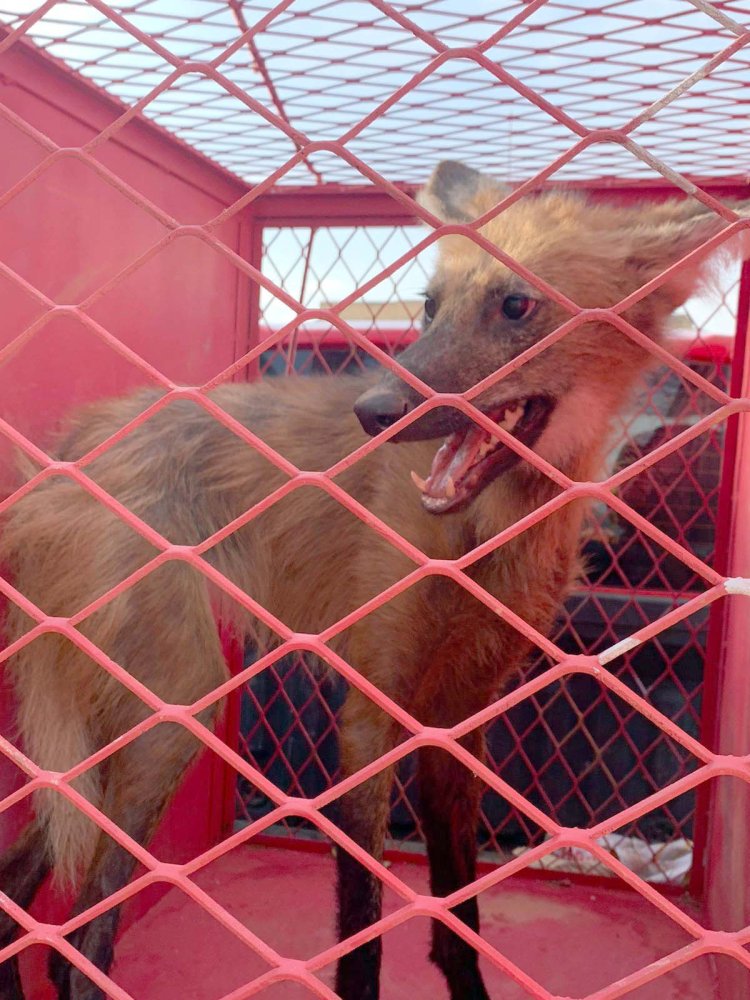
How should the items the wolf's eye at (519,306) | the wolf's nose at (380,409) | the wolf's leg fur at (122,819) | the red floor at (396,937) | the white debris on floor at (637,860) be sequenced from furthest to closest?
the white debris on floor at (637,860)
the red floor at (396,937)
the wolf's eye at (519,306)
the wolf's leg fur at (122,819)
the wolf's nose at (380,409)

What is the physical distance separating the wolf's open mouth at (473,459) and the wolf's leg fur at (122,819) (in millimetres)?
643

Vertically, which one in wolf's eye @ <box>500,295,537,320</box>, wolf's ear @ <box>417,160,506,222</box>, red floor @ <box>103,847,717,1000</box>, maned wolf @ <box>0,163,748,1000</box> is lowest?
red floor @ <box>103,847,717,1000</box>

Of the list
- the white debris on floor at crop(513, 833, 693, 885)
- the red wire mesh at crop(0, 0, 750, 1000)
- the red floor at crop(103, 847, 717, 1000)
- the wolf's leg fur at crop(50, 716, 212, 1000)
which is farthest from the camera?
the white debris on floor at crop(513, 833, 693, 885)

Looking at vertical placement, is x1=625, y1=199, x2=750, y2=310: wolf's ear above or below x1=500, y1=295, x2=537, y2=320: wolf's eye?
above

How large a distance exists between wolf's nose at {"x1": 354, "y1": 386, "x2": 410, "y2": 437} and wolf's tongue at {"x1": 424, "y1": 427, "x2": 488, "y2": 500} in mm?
258

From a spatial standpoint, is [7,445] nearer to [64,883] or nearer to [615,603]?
[64,883]

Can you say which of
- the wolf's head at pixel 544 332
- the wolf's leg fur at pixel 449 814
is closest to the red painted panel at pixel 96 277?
the wolf's head at pixel 544 332

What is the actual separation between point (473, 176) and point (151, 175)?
768 mm

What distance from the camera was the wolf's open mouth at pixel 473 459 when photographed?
159 centimetres

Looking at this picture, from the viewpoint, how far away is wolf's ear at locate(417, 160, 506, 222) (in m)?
1.98

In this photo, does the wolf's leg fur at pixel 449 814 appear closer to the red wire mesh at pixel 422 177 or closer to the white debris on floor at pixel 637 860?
the red wire mesh at pixel 422 177

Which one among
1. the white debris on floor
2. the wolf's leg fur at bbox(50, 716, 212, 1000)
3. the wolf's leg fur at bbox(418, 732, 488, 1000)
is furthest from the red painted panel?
the white debris on floor

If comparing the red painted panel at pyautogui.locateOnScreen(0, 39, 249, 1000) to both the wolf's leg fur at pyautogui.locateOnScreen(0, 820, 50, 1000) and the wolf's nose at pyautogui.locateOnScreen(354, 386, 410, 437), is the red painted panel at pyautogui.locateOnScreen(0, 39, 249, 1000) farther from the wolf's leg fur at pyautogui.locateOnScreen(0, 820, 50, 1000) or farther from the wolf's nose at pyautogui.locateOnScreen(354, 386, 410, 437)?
the wolf's nose at pyautogui.locateOnScreen(354, 386, 410, 437)

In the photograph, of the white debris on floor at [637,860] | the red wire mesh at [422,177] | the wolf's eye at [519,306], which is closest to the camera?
the red wire mesh at [422,177]
